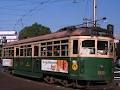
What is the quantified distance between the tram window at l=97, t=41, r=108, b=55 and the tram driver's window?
30 cm

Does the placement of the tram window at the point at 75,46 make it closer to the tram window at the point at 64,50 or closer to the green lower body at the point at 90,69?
the green lower body at the point at 90,69

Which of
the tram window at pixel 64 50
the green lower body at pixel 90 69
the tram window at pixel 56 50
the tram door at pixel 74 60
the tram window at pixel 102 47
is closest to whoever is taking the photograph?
the green lower body at pixel 90 69

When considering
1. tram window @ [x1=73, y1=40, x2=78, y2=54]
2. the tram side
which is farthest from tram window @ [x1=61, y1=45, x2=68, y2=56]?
tram window @ [x1=73, y1=40, x2=78, y2=54]

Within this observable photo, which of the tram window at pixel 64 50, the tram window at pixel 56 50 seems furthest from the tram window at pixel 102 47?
the tram window at pixel 56 50

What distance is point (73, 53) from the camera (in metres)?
20.7

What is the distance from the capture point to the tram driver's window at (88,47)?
802 inches

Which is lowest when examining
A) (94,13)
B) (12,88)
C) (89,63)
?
(12,88)

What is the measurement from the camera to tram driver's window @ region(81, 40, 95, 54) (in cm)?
2038

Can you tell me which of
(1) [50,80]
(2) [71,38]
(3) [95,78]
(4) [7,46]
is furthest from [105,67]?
(4) [7,46]

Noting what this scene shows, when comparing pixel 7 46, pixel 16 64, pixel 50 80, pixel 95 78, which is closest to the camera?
pixel 95 78

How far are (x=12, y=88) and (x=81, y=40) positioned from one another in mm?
4224

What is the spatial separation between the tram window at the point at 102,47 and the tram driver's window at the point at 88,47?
0.30 meters

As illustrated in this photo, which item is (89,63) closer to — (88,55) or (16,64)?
(88,55)

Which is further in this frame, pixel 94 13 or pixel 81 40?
pixel 94 13
